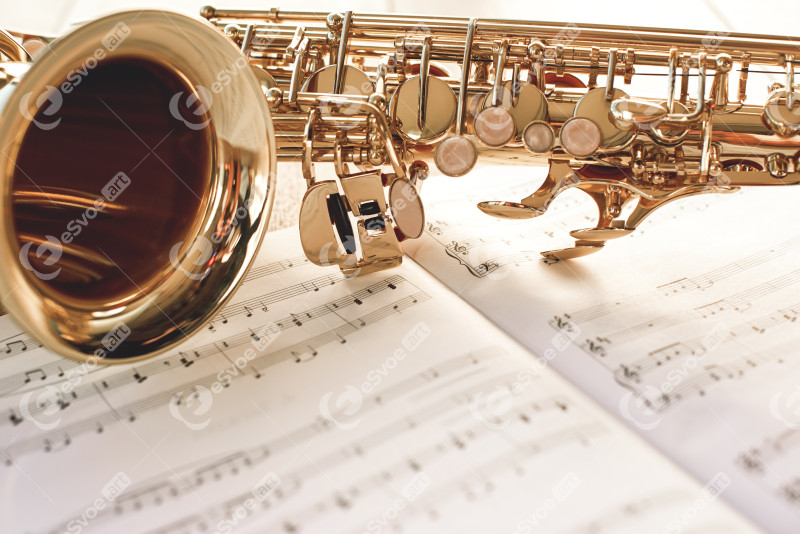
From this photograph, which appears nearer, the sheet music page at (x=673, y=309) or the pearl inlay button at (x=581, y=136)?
the sheet music page at (x=673, y=309)

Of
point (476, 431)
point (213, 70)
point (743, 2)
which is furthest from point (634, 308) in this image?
point (743, 2)

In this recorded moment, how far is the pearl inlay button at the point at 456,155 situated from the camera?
1.00 metres

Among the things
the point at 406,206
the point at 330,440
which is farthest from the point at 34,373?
the point at 406,206

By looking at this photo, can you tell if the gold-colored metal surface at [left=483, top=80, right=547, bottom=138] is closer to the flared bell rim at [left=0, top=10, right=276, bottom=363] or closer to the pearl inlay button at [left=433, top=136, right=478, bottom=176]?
the pearl inlay button at [left=433, top=136, right=478, bottom=176]

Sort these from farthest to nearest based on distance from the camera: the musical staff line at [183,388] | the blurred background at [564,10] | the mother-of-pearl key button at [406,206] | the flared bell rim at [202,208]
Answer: the blurred background at [564,10] → the mother-of-pearl key button at [406,206] → the musical staff line at [183,388] → the flared bell rim at [202,208]

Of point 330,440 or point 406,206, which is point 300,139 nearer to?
point 406,206

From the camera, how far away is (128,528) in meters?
0.67

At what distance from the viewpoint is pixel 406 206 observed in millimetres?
940

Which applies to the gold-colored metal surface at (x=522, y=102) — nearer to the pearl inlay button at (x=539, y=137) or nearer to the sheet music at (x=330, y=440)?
the pearl inlay button at (x=539, y=137)

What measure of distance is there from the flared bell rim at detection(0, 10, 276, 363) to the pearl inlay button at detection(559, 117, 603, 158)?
414 mm

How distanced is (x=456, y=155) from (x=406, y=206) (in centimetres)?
12

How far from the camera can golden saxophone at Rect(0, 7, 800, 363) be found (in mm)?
787

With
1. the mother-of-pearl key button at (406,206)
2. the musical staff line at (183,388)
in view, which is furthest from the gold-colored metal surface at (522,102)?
the musical staff line at (183,388)

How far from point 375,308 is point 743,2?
63.3 inches
